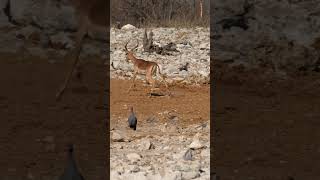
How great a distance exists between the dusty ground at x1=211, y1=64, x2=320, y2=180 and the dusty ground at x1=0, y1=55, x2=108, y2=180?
0.68 metres

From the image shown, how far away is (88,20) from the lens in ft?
19.8

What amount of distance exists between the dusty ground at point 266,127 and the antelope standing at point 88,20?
1039 mm

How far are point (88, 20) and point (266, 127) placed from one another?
1950mm

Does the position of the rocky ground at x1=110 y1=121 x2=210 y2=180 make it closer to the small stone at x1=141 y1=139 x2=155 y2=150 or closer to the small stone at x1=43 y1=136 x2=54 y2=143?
the small stone at x1=141 y1=139 x2=155 y2=150

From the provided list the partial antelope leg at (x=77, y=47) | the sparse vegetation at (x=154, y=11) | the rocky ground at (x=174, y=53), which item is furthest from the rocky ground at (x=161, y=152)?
the sparse vegetation at (x=154, y=11)

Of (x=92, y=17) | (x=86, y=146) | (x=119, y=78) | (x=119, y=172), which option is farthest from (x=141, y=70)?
(x=119, y=172)

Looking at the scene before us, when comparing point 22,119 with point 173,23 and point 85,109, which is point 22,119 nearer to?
point 85,109

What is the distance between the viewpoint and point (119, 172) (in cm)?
350

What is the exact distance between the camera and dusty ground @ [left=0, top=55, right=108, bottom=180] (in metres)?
3.69

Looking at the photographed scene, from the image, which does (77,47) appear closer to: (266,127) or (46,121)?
(46,121)

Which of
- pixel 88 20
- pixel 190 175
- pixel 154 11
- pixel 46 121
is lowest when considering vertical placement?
pixel 190 175

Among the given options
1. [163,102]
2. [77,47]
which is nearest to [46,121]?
[163,102]

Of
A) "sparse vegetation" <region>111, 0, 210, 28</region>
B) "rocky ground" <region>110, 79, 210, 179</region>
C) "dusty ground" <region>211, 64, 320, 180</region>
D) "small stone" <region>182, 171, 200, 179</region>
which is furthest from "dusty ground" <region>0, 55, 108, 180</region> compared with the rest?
"sparse vegetation" <region>111, 0, 210, 28</region>

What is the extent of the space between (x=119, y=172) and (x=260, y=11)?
438 cm
